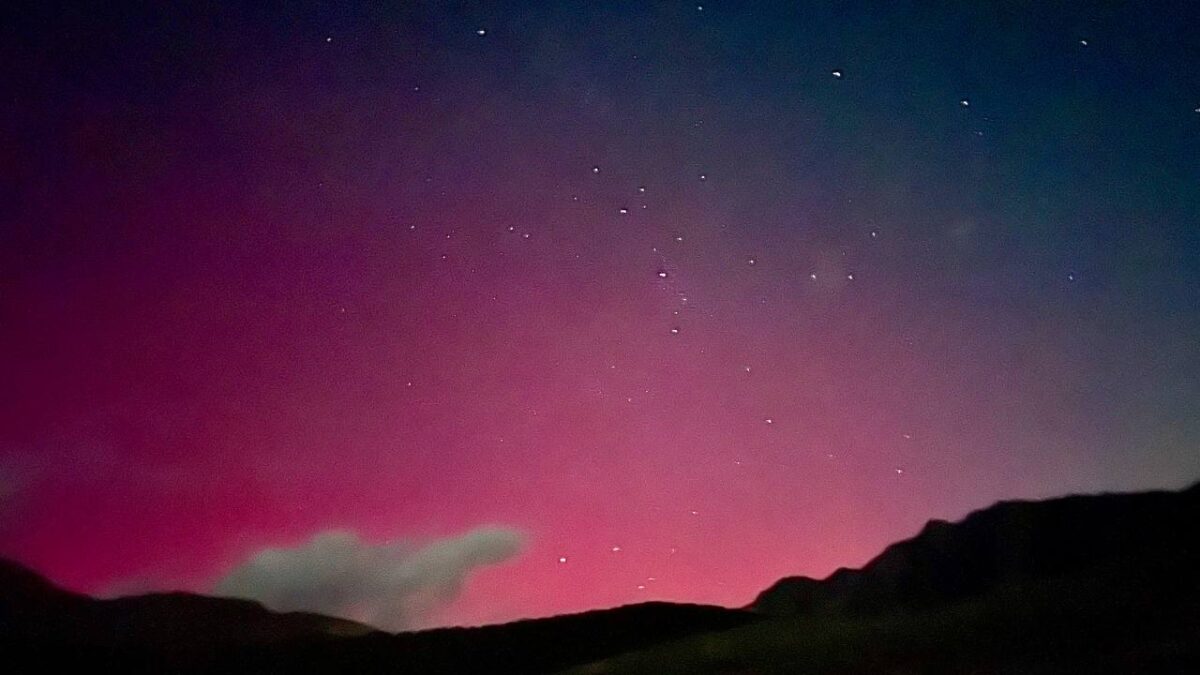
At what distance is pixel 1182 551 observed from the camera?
3781 mm

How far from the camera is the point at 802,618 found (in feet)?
13.3

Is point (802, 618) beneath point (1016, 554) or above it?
beneath

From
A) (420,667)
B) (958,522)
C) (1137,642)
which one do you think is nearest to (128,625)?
(420,667)

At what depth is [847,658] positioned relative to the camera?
148 inches

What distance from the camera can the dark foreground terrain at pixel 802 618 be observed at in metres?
3.75

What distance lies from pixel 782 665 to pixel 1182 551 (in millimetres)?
1778

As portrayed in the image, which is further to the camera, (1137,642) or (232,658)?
(232,658)

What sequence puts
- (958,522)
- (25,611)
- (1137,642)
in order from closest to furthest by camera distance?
1. (1137,642)
2. (958,522)
3. (25,611)

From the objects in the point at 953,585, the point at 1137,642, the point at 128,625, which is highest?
the point at 128,625

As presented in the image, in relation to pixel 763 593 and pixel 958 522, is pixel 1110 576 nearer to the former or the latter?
pixel 958 522

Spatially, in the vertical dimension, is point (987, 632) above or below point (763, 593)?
below

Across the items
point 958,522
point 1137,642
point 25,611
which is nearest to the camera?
point 1137,642

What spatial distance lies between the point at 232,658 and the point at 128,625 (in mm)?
477

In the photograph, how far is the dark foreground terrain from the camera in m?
3.75
